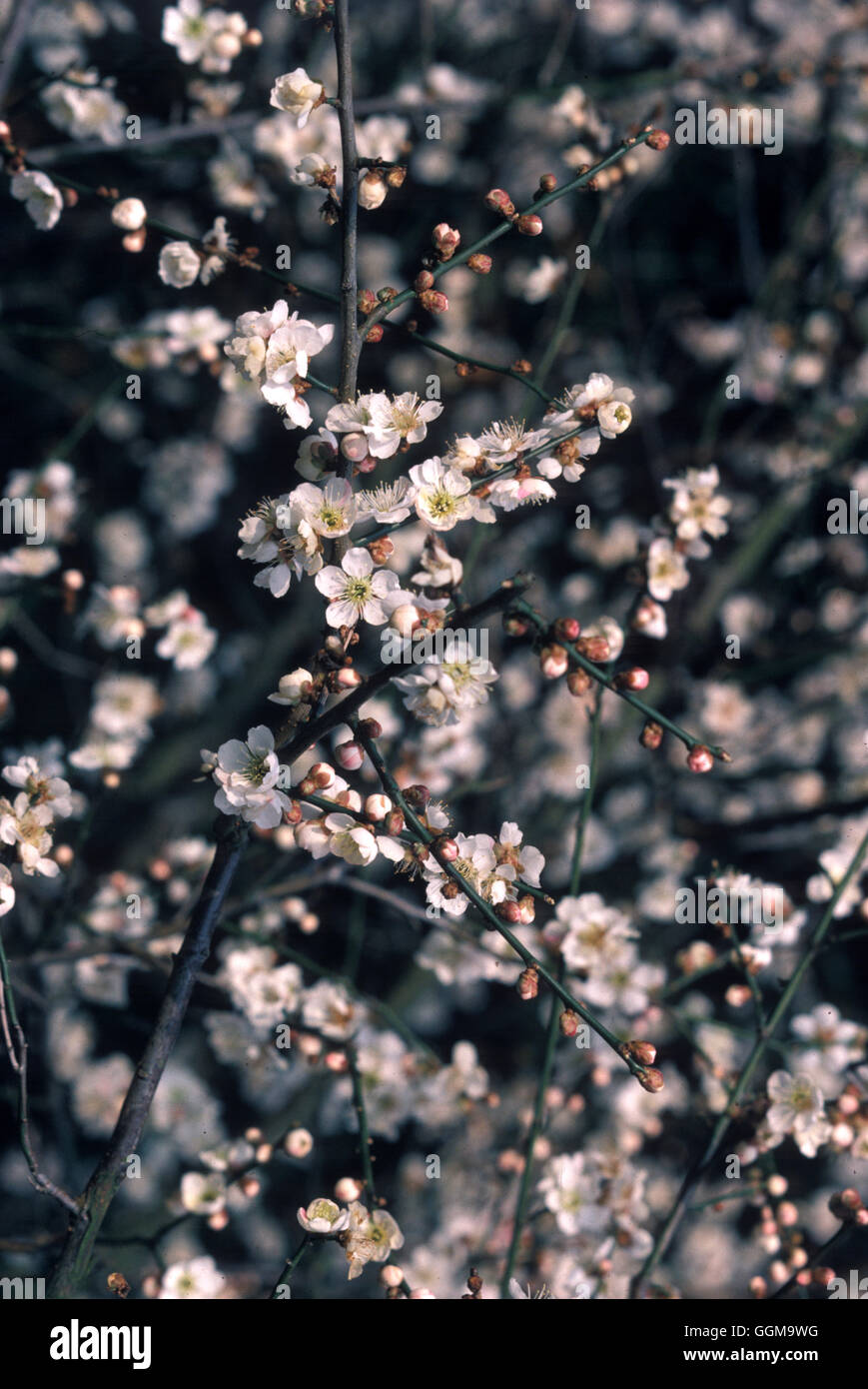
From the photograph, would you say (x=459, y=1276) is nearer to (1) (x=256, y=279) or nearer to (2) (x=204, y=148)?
(2) (x=204, y=148)

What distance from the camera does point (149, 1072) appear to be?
184 centimetres

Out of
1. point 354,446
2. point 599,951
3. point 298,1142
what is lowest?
point 298,1142

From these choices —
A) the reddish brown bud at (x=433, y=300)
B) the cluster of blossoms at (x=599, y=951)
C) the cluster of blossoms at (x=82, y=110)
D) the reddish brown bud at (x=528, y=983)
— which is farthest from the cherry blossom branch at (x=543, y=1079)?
the cluster of blossoms at (x=82, y=110)

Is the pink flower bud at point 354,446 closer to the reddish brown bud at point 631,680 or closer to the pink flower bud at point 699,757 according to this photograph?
the reddish brown bud at point 631,680

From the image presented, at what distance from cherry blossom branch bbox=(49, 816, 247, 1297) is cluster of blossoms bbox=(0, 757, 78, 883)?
347 millimetres

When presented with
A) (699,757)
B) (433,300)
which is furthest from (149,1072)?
(433,300)

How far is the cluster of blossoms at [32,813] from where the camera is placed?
1.96 meters

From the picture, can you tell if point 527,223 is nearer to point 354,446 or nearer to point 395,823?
point 354,446

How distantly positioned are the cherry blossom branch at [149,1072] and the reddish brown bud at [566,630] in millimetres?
658

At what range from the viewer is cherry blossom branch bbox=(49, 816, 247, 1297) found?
72.1 inches

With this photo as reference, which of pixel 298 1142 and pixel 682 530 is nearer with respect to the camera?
pixel 298 1142

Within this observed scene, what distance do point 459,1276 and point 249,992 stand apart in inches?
63.3

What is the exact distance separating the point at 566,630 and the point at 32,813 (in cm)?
114

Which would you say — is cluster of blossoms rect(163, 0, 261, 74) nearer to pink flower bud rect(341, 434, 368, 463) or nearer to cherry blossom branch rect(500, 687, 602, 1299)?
pink flower bud rect(341, 434, 368, 463)
